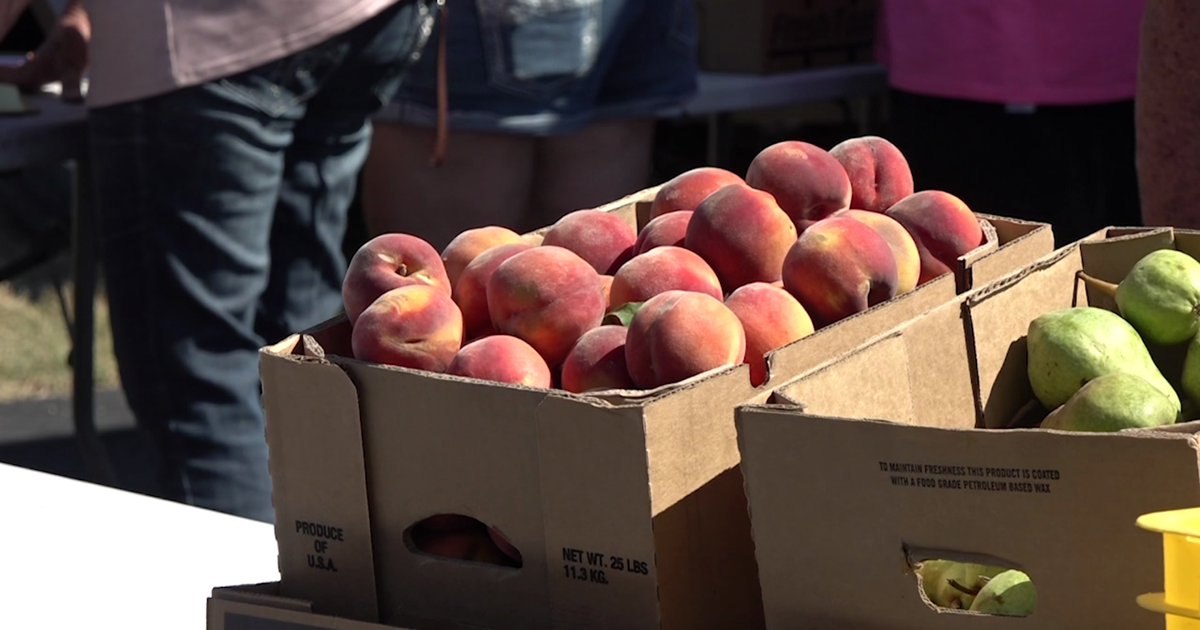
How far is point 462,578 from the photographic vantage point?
996 millimetres

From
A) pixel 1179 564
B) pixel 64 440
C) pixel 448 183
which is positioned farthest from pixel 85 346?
pixel 1179 564

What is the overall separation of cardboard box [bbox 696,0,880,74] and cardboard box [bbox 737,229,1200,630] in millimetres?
2699

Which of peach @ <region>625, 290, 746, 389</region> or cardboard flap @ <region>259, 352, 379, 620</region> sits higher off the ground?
peach @ <region>625, 290, 746, 389</region>

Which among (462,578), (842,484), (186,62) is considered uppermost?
(186,62)

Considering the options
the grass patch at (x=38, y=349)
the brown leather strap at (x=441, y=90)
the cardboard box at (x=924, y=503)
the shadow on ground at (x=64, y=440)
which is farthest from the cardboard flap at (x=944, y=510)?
the grass patch at (x=38, y=349)

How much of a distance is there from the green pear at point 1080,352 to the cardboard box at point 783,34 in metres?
2.54

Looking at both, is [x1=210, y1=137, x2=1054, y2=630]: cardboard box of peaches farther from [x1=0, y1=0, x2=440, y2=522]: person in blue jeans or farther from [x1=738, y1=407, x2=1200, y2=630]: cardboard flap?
[x1=0, y1=0, x2=440, y2=522]: person in blue jeans

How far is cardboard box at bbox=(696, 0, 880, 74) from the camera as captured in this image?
3.58 m

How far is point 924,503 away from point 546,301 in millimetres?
333

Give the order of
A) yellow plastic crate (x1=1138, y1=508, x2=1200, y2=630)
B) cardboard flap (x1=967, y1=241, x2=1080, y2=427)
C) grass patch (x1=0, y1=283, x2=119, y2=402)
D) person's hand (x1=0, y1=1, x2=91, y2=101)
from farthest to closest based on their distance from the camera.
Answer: grass patch (x1=0, y1=283, x2=119, y2=402)
person's hand (x1=0, y1=1, x2=91, y2=101)
cardboard flap (x1=967, y1=241, x2=1080, y2=427)
yellow plastic crate (x1=1138, y1=508, x2=1200, y2=630)

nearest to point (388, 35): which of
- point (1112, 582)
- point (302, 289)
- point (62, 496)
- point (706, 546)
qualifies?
point (302, 289)

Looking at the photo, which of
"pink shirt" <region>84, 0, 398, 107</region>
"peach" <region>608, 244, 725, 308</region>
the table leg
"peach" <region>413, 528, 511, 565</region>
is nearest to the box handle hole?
"peach" <region>413, 528, 511, 565</region>

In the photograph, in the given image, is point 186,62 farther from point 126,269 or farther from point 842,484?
point 842,484

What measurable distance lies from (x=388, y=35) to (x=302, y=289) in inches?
20.1
